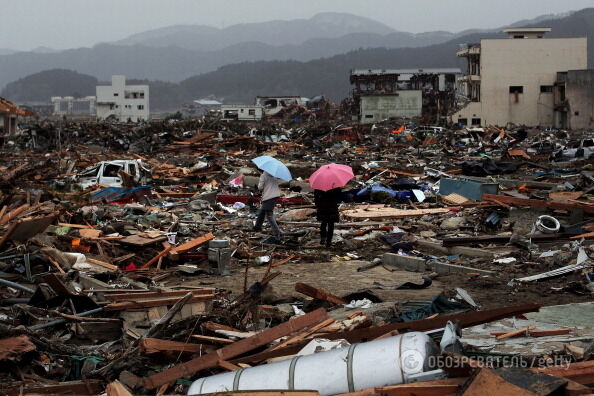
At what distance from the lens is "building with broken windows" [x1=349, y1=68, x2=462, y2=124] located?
70.9m

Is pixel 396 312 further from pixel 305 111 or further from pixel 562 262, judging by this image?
pixel 305 111

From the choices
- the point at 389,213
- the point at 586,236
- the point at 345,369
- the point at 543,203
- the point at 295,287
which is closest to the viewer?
the point at 345,369

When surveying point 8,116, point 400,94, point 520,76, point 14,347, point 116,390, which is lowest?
point 14,347

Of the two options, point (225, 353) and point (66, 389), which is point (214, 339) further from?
point (66, 389)

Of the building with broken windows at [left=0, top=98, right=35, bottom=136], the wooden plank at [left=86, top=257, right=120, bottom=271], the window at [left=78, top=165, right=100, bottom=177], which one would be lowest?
the wooden plank at [left=86, top=257, right=120, bottom=271]

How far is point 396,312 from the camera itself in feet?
25.1

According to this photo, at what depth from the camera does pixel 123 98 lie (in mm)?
108875

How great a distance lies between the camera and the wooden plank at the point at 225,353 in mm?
5844

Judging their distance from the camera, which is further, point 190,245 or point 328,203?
point 328,203

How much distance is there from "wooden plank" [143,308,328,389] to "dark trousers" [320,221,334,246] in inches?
257

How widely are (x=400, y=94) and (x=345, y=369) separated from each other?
6816cm

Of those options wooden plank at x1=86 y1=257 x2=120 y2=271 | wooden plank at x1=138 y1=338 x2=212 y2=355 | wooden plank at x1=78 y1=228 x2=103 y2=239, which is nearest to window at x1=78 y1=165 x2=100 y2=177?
wooden plank at x1=78 y1=228 x2=103 y2=239

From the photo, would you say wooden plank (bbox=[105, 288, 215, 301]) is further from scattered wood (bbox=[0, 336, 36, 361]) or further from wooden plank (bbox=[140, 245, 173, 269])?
wooden plank (bbox=[140, 245, 173, 269])

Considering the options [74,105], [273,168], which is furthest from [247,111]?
[74,105]
